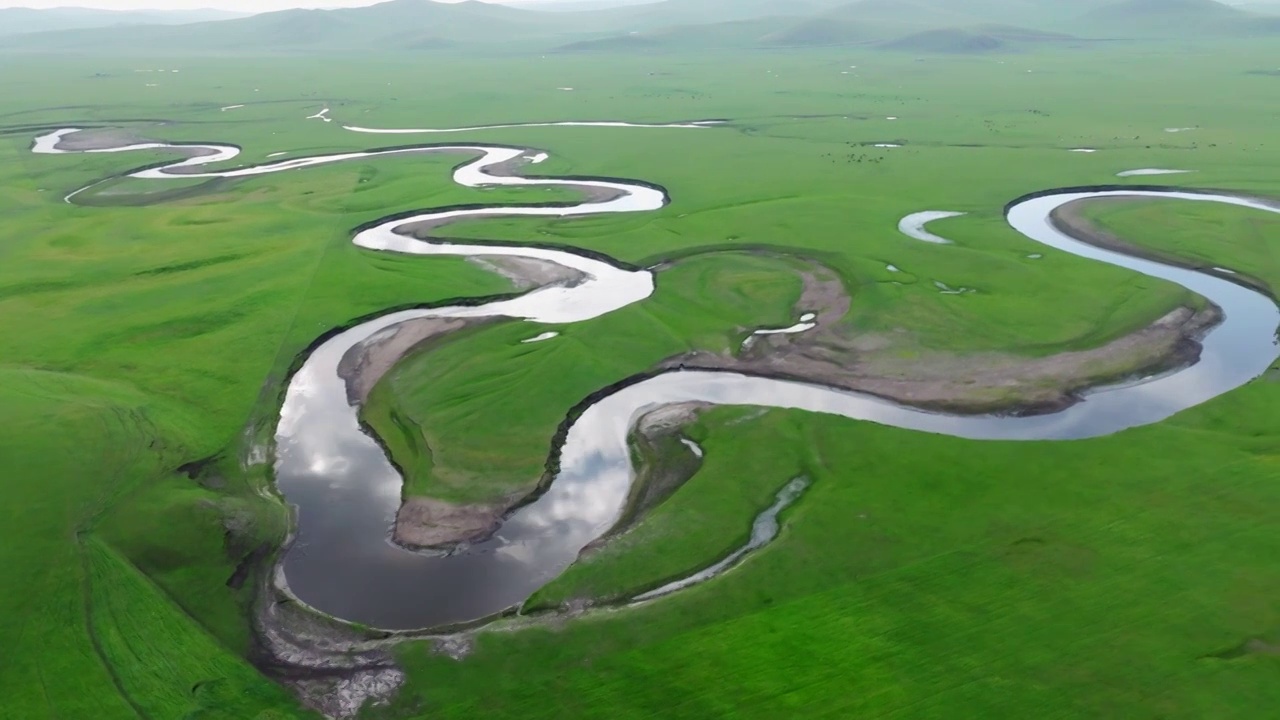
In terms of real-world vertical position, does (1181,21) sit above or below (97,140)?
above

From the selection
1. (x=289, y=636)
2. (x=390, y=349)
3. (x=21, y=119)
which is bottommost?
(x=289, y=636)

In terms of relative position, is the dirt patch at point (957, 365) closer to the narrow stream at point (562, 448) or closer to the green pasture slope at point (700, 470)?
the narrow stream at point (562, 448)

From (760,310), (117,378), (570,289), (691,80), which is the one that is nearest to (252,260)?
(117,378)

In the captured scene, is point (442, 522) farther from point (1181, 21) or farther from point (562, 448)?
point (1181, 21)

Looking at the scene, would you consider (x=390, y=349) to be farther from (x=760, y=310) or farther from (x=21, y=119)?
(x=21, y=119)

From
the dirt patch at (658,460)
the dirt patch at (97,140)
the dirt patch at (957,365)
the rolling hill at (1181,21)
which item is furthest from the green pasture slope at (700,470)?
the rolling hill at (1181,21)

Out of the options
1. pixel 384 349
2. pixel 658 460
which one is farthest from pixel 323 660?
Answer: pixel 384 349
